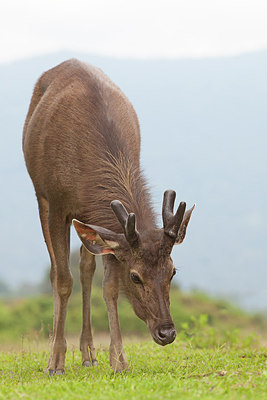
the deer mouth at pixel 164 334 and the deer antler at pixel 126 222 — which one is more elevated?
the deer antler at pixel 126 222

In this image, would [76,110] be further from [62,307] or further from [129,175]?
[62,307]

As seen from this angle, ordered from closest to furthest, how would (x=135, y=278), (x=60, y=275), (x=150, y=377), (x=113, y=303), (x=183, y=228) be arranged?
1. (x=150, y=377)
2. (x=135, y=278)
3. (x=183, y=228)
4. (x=113, y=303)
5. (x=60, y=275)

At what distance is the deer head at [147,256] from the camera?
6.58 m

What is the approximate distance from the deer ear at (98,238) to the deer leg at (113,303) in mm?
354

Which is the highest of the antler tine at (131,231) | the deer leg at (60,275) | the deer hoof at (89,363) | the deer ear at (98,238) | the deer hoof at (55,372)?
the antler tine at (131,231)

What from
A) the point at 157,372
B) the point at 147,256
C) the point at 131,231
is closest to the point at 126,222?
the point at 131,231

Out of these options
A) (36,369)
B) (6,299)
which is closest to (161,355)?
(36,369)

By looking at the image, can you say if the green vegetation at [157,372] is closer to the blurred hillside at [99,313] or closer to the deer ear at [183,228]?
the deer ear at [183,228]

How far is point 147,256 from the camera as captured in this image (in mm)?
6758

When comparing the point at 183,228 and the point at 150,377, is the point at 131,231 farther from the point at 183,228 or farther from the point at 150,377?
the point at 150,377

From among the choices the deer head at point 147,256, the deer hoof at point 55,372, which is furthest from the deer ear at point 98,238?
the deer hoof at point 55,372

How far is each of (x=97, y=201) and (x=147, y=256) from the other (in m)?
1.25

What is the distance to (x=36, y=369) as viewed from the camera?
334 inches

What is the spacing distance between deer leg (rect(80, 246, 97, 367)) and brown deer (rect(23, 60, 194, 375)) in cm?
1
